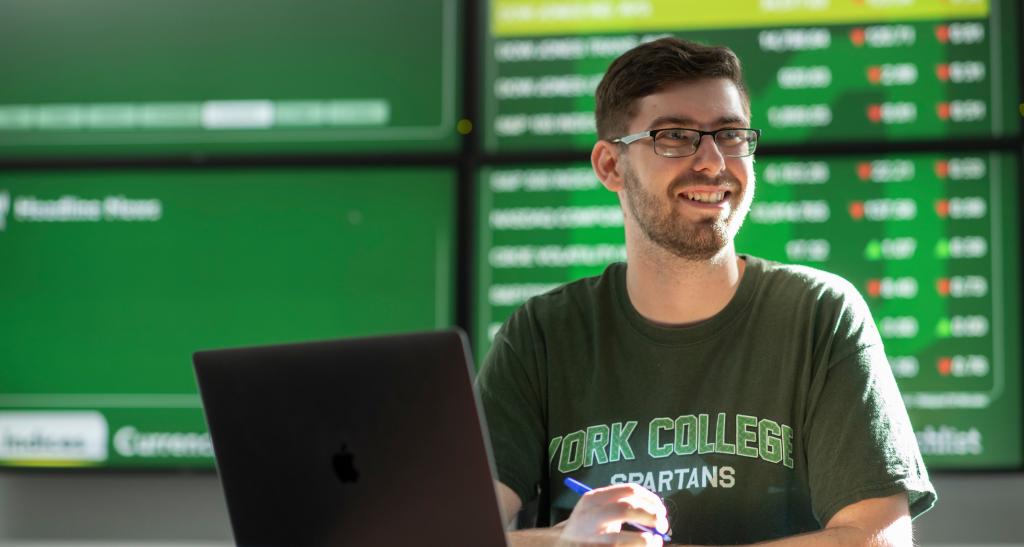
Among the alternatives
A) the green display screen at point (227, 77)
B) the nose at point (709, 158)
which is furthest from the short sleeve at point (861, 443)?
the green display screen at point (227, 77)

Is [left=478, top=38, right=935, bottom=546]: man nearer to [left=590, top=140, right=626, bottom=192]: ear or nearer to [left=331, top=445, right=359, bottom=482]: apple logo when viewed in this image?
[left=590, top=140, right=626, bottom=192]: ear

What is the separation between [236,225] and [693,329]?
1.40m

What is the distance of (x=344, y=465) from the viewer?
42.4 inches

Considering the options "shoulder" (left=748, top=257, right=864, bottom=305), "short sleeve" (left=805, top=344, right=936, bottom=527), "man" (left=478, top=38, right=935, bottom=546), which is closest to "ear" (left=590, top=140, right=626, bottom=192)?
"man" (left=478, top=38, right=935, bottom=546)

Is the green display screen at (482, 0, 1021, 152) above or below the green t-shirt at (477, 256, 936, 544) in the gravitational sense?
above

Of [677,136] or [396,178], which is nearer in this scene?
[677,136]

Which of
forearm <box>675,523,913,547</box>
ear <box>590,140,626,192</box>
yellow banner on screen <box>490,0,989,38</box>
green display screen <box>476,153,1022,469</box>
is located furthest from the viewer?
yellow banner on screen <box>490,0,989,38</box>

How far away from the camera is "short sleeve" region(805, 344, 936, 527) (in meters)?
1.34

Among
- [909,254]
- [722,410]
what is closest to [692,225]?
[722,410]

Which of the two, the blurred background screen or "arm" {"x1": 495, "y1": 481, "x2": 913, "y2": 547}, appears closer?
→ "arm" {"x1": 495, "y1": 481, "x2": 913, "y2": 547}

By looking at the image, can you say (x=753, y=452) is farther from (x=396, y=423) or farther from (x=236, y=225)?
(x=236, y=225)

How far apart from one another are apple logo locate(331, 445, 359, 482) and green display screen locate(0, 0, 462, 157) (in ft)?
5.19

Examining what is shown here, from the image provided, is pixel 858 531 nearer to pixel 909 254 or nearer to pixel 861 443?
pixel 861 443

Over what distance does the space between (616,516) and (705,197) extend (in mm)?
538
